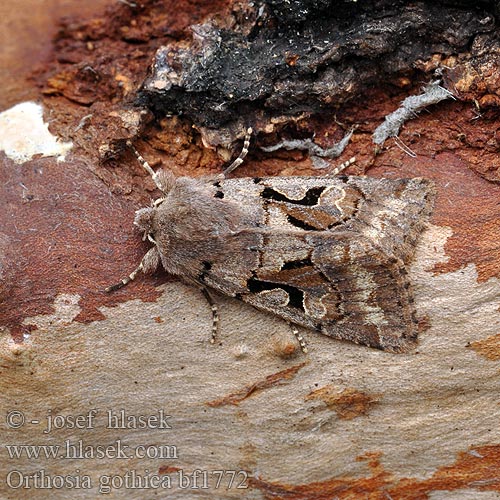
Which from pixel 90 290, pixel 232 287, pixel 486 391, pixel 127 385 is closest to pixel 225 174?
pixel 232 287

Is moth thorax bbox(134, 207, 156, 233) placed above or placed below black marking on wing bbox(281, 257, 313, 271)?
above

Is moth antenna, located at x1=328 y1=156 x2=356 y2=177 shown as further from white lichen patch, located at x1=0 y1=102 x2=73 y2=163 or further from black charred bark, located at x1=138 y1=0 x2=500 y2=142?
white lichen patch, located at x1=0 y1=102 x2=73 y2=163

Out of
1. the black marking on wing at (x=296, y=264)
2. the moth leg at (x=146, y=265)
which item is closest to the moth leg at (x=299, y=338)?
the black marking on wing at (x=296, y=264)

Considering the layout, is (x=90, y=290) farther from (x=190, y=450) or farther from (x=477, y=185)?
(x=477, y=185)

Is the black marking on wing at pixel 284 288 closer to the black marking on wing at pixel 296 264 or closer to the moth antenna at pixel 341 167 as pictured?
the black marking on wing at pixel 296 264

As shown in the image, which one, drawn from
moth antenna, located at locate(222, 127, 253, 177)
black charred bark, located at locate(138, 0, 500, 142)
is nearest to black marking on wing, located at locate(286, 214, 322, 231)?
moth antenna, located at locate(222, 127, 253, 177)

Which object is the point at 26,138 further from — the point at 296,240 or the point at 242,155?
the point at 296,240
